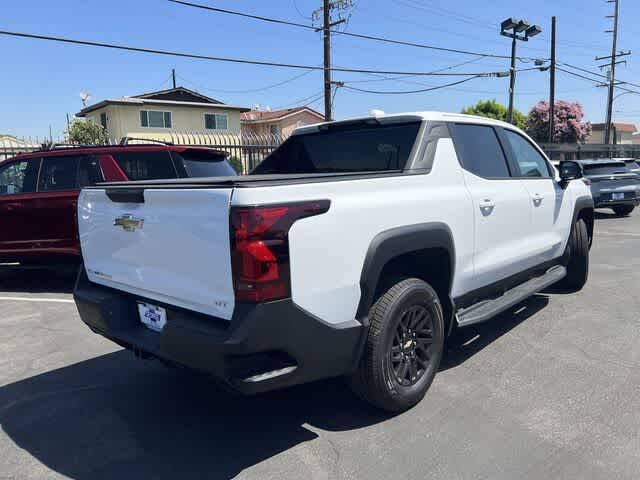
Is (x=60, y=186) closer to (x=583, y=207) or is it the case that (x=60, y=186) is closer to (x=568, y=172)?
(x=568, y=172)

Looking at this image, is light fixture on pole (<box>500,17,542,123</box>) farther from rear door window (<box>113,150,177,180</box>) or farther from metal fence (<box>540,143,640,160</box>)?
rear door window (<box>113,150,177,180</box>)

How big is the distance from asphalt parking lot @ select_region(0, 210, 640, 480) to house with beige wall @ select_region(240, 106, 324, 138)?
4012 cm

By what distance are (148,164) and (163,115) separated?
92.6ft

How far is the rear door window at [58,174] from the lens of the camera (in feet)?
22.9

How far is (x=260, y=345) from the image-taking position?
8.15ft

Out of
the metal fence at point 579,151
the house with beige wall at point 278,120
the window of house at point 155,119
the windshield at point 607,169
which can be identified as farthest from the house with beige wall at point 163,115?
the windshield at point 607,169

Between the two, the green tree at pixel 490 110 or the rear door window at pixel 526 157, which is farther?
the green tree at pixel 490 110

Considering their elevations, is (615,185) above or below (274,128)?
below

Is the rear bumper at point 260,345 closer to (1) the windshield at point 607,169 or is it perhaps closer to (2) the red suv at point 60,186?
(2) the red suv at point 60,186

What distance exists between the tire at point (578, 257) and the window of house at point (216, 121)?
3129 centimetres

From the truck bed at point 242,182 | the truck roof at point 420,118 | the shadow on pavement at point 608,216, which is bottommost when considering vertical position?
the shadow on pavement at point 608,216

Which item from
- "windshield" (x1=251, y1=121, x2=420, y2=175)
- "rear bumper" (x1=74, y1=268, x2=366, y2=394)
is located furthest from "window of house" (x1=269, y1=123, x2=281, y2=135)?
"rear bumper" (x1=74, y1=268, x2=366, y2=394)

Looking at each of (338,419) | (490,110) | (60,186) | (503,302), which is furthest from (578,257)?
(490,110)

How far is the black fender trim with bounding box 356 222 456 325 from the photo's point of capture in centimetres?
290
